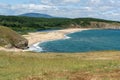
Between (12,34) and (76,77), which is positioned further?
(12,34)

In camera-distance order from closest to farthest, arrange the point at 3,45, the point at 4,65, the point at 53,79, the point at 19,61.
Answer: the point at 53,79
the point at 4,65
the point at 19,61
the point at 3,45

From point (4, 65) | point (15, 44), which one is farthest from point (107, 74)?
point (15, 44)

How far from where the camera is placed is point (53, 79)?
64.7 feet

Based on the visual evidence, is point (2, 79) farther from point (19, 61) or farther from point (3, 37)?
point (3, 37)

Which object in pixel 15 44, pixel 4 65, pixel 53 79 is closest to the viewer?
pixel 53 79

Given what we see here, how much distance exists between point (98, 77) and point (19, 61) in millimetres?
15807

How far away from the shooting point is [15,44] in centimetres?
10231

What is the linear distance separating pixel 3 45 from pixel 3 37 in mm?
3790

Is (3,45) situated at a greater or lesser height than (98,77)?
lesser

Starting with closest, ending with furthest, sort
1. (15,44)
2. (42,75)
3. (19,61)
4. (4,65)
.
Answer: (42,75) < (4,65) < (19,61) < (15,44)

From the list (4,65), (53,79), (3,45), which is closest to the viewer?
(53,79)

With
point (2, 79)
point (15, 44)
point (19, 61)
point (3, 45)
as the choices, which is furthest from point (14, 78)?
point (15, 44)

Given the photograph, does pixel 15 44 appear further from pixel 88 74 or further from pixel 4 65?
pixel 88 74

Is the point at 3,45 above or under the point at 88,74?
under
